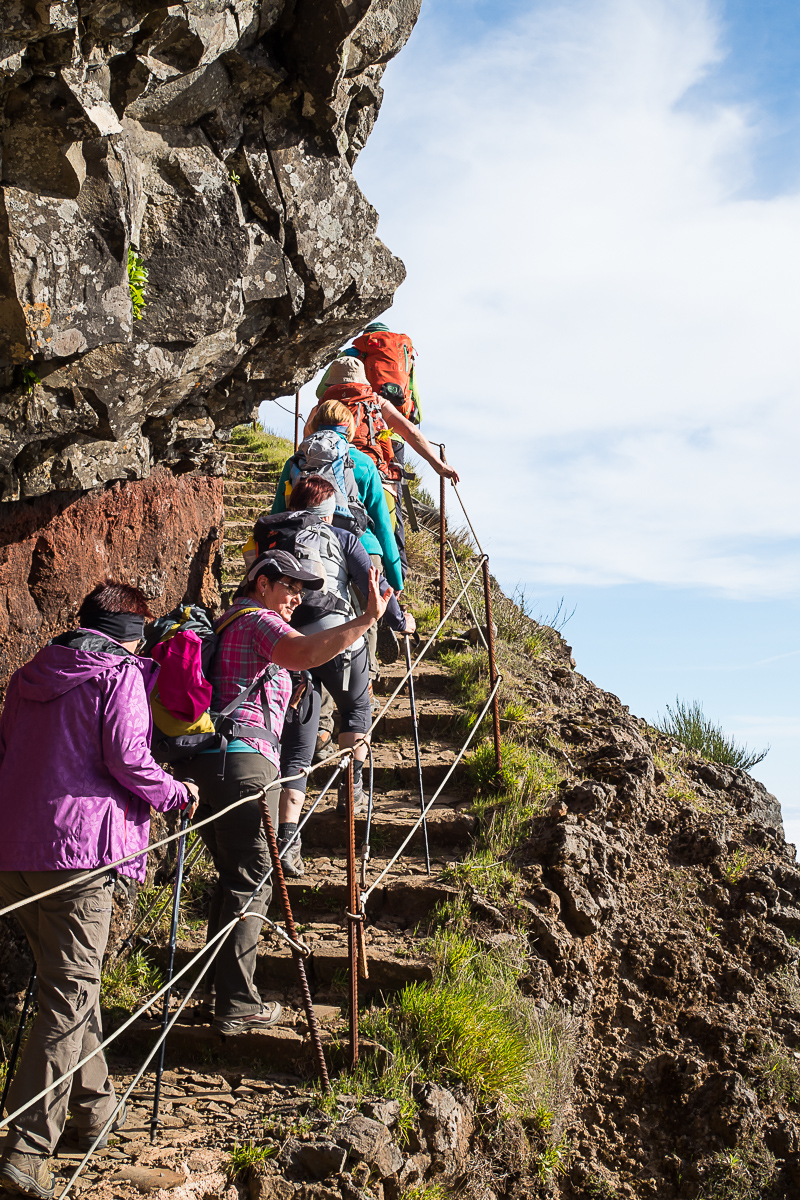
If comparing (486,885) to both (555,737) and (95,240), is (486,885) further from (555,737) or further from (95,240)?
(95,240)

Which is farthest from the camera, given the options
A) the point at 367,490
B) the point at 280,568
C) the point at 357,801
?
the point at 357,801

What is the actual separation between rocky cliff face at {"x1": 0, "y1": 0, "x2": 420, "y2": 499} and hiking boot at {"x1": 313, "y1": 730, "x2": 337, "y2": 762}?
2188 mm

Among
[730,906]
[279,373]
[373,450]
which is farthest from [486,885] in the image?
[279,373]

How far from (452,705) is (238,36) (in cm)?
489

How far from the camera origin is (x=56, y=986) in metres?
3.14

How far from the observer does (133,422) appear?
477 cm

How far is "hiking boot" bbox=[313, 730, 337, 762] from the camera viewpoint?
634 centimetres

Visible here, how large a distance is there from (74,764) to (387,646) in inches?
220

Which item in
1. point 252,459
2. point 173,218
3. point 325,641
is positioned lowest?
point 325,641

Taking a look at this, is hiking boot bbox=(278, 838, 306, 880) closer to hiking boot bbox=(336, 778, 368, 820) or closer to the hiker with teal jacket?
hiking boot bbox=(336, 778, 368, 820)

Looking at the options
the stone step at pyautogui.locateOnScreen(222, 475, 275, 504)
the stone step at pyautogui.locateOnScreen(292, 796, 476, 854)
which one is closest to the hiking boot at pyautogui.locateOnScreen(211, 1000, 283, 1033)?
the stone step at pyautogui.locateOnScreen(292, 796, 476, 854)

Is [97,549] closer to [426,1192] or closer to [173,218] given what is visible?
[173,218]

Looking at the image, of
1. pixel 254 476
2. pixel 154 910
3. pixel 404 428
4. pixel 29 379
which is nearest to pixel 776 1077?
pixel 154 910

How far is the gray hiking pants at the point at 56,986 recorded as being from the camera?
3.05 meters
